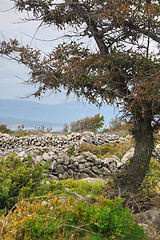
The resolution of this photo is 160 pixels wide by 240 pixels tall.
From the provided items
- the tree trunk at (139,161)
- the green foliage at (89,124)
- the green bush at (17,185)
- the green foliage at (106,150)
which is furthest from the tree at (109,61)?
the green foliage at (89,124)

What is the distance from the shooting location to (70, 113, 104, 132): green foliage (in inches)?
778

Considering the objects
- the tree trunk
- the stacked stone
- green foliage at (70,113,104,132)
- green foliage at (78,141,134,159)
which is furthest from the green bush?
green foliage at (70,113,104,132)

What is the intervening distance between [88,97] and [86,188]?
2620mm

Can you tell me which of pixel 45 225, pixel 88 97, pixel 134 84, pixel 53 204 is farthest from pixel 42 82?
pixel 45 225

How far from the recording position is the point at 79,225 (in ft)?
7.84

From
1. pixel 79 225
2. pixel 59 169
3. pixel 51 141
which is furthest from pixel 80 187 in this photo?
pixel 51 141

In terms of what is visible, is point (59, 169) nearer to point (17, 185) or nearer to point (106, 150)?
point (17, 185)

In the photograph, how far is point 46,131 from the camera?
62.7 feet

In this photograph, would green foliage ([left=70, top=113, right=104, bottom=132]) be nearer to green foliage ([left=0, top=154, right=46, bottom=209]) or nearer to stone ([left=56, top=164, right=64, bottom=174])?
stone ([left=56, top=164, right=64, bottom=174])

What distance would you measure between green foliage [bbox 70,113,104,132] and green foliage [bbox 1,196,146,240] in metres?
17.2

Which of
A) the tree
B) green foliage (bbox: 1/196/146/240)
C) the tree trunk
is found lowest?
green foliage (bbox: 1/196/146/240)

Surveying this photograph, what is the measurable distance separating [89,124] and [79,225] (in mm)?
17767

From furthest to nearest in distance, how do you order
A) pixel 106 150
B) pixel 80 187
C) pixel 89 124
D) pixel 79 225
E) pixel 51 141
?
1. pixel 89 124
2. pixel 51 141
3. pixel 106 150
4. pixel 80 187
5. pixel 79 225

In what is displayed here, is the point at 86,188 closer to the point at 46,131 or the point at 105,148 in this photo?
the point at 105,148
